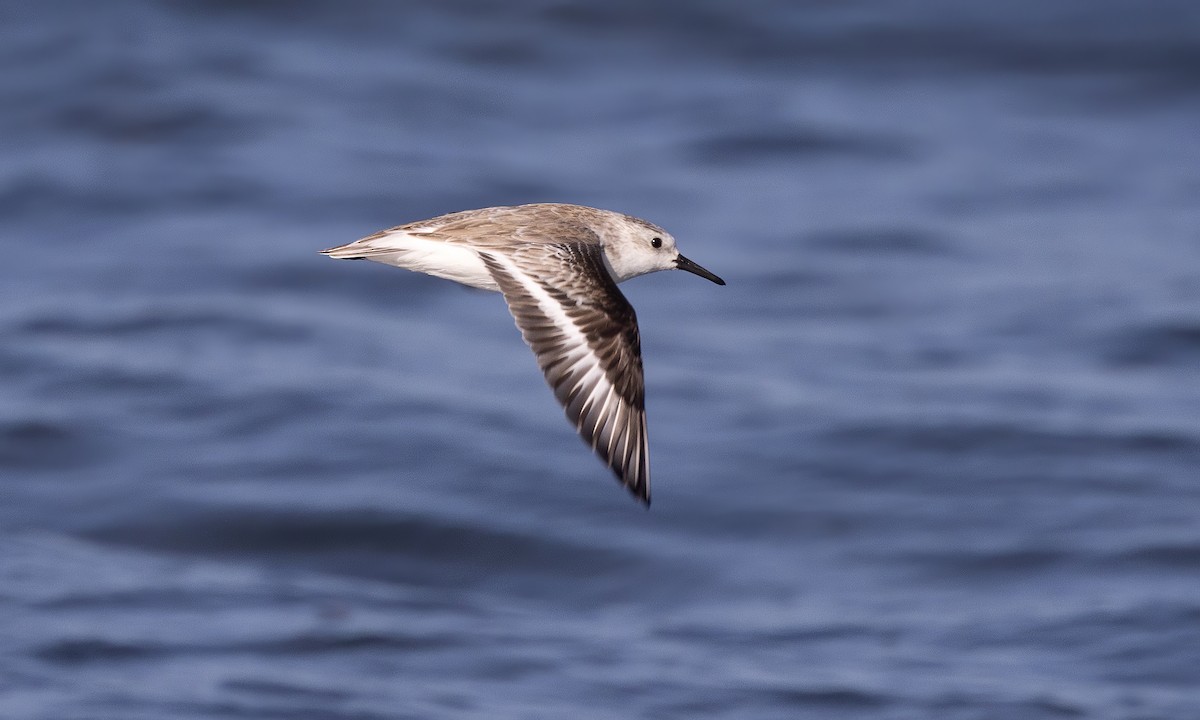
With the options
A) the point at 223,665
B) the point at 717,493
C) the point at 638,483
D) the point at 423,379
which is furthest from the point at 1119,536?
the point at 638,483

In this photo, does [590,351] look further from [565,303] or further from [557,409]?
[557,409]

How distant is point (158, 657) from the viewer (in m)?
15.7

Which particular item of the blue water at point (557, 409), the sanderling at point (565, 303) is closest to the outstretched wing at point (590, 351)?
the sanderling at point (565, 303)

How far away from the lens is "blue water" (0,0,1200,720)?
15867 millimetres

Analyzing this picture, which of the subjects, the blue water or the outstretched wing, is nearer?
the outstretched wing

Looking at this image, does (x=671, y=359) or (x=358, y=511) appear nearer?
(x=358, y=511)

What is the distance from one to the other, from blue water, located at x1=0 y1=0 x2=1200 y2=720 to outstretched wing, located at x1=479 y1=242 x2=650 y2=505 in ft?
27.5

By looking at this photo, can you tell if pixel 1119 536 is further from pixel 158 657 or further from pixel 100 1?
pixel 100 1

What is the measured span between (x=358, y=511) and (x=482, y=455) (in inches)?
53.8

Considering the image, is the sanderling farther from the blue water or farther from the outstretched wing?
the blue water

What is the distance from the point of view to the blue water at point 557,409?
625 inches

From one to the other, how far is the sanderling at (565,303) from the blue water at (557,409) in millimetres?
8239

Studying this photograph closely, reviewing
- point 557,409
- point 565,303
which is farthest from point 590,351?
point 557,409

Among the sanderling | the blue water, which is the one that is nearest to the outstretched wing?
the sanderling
